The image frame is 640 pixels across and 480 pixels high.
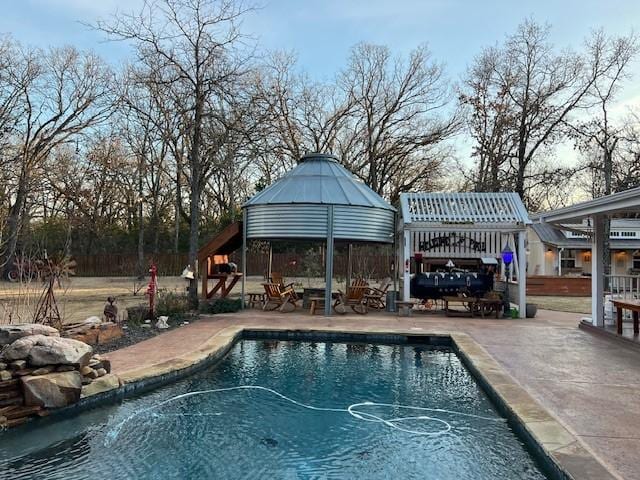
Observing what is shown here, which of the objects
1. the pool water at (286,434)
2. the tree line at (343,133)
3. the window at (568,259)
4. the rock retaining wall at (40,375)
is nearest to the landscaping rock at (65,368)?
the rock retaining wall at (40,375)

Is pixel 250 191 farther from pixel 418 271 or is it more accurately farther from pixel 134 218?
pixel 418 271

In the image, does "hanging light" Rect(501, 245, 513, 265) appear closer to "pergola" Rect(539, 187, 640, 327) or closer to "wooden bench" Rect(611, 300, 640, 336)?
"pergola" Rect(539, 187, 640, 327)

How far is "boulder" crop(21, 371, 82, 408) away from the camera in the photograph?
4.88 m

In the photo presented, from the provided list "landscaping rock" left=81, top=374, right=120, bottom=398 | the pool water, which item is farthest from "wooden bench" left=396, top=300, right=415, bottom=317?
"landscaping rock" left=81, top=374, right=120, bottom=398

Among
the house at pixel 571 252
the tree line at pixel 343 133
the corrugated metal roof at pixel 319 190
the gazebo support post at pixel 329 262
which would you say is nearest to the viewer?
the gazebo support post at pixel 329 262

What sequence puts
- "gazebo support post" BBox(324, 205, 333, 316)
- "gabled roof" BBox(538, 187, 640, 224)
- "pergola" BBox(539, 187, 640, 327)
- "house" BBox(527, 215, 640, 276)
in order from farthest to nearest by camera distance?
"house" BBox(527, 215, 640, 276)
"gazebo support post" BBox(324, 205, 333, 316)
"pergola" BBox(539, 187, 640, 327)
"gabled roof" BBox(538, 187, 640, 224)

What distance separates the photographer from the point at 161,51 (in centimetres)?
1208

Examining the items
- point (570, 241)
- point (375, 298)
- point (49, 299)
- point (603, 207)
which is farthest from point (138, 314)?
point (570, 241)

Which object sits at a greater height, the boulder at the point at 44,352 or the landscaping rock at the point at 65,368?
the boulder at the point at 44,352

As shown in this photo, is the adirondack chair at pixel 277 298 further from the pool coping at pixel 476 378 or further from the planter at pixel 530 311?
the planter at pixel 530 311

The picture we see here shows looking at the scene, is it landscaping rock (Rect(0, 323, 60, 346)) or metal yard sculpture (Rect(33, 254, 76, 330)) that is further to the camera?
metal yard sculpture (Rect(33, 254, 76, 330))

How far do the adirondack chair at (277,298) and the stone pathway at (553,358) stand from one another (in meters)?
0.70

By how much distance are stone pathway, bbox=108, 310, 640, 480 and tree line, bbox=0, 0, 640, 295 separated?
9.01m

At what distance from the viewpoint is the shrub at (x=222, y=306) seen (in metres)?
12.1
